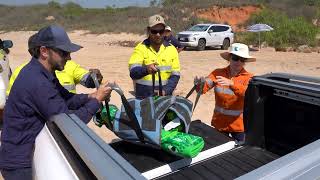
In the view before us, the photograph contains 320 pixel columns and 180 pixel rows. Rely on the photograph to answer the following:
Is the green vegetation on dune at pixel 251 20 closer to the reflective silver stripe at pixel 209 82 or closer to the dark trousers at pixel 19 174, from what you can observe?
the reflective silver stripe at pixel 209 82

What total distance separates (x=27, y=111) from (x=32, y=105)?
0.05 metres

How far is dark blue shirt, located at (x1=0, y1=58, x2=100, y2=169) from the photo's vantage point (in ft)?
7.72

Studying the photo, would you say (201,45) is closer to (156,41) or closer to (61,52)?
(156,41)

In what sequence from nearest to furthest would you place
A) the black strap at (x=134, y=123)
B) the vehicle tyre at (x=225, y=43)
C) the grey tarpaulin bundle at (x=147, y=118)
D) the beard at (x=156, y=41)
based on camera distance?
the black strap at (x=134, y=123) < the grey tarpaulin bundle at (x=147, y=118) < the beard at (x=156, y=41) < the vehicle tyre at (x=225, y=43)

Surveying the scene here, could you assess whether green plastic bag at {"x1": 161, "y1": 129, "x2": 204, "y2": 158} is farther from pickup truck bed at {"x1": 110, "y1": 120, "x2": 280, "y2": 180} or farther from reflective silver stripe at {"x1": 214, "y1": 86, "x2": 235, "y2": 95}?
reflective silver stripe at {"x1": 214, "y1": 86, "x2": 235, "y2": 95}

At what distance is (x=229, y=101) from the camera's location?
3.88 metres

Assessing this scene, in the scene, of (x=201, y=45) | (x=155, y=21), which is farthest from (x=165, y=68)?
(x=201, y=45)

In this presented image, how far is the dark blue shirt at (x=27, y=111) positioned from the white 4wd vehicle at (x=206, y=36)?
59.1ft

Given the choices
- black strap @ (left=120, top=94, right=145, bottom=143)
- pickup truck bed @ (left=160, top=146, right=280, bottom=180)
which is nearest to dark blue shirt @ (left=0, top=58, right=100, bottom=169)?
black strap @ (left=120, top=94, right=145, bottom=143)

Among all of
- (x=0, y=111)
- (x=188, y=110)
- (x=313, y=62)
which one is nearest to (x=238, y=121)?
(x=188, y=110)

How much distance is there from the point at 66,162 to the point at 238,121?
2429 millimetres

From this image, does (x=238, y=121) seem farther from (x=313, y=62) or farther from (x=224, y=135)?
(x=313, y=62)

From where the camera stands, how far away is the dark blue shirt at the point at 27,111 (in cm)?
235

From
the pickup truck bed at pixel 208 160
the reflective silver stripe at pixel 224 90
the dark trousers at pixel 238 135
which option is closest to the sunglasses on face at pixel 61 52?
the pickup truck bed at pixel 208 160
